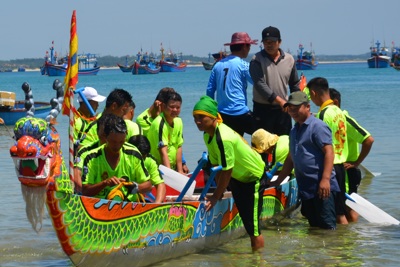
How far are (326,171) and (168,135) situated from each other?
256cm

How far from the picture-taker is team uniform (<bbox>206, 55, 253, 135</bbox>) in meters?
11.2

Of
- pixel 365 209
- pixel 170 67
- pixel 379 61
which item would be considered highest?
pixel 365 209

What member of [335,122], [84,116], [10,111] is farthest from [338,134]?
[10,111]

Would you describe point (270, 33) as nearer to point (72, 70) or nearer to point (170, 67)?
point (72, 70)

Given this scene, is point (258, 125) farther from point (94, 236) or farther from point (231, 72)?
point (94, 236)

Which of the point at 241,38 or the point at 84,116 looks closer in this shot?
the point at 84,116

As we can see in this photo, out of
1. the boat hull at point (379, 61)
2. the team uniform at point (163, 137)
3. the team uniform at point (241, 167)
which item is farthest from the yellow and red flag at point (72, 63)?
the boat hull at point (379, 61)

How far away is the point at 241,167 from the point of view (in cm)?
836

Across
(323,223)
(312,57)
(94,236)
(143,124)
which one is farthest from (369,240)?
(312,57)

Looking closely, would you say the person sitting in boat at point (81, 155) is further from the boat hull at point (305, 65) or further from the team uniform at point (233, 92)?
the boat hull at point (305, 65)

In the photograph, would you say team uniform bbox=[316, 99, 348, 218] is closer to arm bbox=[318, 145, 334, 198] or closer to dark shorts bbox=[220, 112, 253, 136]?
arm bbox=[318, 145, 334, 198]

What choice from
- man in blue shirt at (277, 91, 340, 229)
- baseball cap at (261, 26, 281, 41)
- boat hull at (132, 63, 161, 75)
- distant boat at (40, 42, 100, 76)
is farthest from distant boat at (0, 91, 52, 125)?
boat hull at (132, 63, 161, 75)

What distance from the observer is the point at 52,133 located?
6191 millimetres

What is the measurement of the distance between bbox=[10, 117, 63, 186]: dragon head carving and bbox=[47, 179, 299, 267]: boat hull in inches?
8.9
